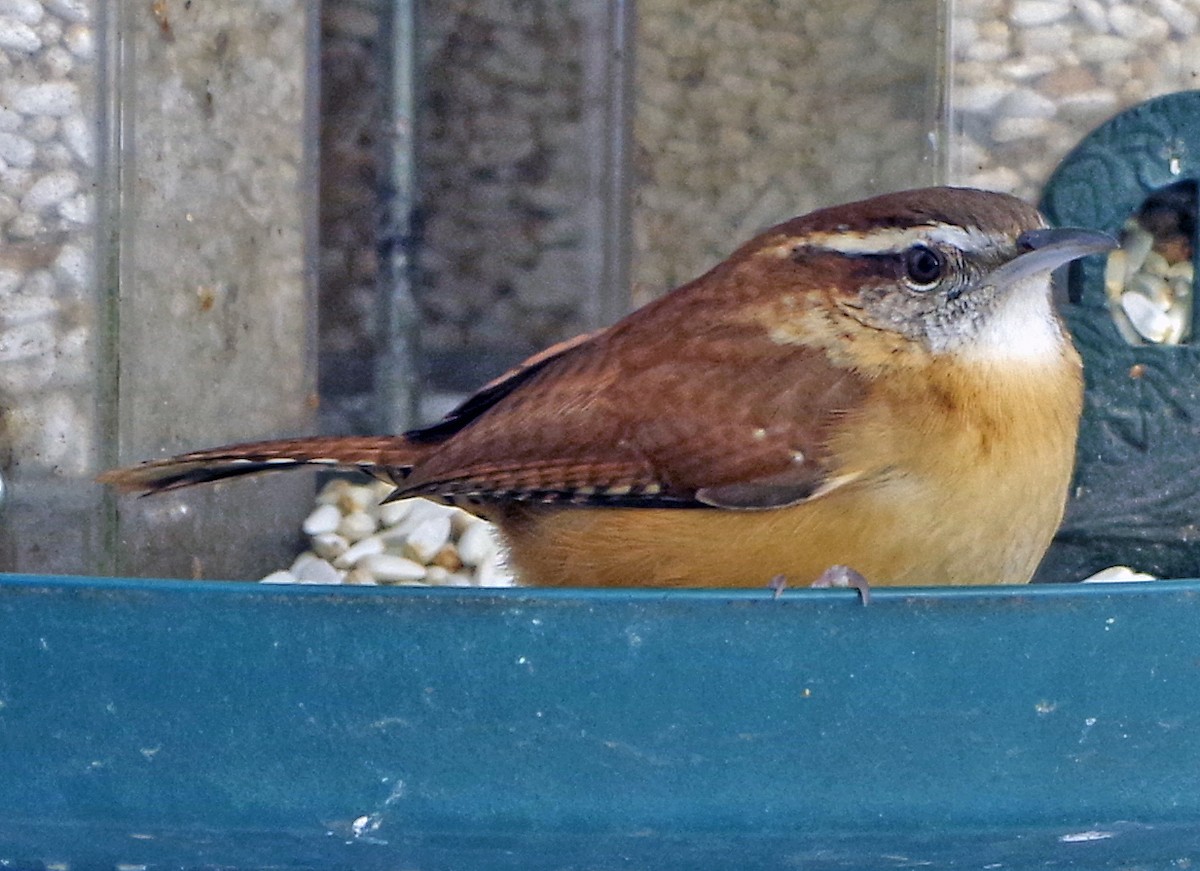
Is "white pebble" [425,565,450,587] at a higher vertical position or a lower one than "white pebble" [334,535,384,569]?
lower

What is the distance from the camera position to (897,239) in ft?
10.2

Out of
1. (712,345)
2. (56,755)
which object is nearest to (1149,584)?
(712,345)

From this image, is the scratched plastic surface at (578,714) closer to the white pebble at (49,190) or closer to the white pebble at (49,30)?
the white pebble at (49,190)

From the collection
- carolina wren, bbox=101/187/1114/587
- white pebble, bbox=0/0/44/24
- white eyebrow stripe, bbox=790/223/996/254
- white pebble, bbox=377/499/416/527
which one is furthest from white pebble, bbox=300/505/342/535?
white eyebrow stripe, bbox=790/223/996/254

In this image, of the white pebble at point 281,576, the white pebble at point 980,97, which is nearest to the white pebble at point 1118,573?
the white pebble at point 980,97

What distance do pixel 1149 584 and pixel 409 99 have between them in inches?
112

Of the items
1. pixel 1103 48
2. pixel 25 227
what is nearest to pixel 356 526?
pixel 25 227

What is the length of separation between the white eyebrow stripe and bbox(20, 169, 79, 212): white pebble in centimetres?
158

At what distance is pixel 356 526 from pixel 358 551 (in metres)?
0.13

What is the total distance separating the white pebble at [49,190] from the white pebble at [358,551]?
1086mm

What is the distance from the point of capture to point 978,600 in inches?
87.5

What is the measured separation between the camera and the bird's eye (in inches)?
122

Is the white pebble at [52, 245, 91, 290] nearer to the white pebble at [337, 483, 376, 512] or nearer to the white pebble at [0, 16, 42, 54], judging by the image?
the white pebble at [0, 16, 42, 54]

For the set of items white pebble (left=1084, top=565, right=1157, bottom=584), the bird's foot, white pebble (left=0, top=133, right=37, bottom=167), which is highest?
white pebble (left=0, top=133, right=37, bottom=167)
